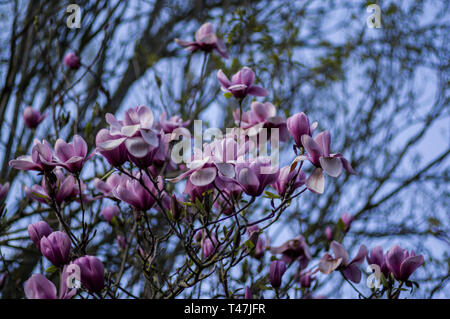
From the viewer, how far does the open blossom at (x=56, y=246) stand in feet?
4.27

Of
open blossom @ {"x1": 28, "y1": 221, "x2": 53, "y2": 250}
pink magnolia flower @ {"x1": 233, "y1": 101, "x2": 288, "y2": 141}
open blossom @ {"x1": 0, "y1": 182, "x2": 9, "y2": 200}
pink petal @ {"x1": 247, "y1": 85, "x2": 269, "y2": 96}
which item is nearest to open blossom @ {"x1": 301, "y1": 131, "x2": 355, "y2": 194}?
pink magnolia flower @ {"x1": 233, "y1": 101, "x2": 288, "y2": 141}

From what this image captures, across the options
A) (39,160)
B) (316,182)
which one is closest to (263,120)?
(316,182)

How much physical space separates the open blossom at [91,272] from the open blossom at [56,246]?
0.10 m

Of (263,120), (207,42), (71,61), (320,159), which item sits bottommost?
(320,159)

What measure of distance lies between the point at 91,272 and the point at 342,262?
33.7 inches

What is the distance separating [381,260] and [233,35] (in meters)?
1.32

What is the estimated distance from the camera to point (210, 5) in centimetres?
498

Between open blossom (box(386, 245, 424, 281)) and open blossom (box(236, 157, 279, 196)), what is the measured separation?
1.58 feet

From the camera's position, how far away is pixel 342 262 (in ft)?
5.32

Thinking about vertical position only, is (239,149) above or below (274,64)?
below

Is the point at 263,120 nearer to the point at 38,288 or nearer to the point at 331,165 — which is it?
the point at 331,165

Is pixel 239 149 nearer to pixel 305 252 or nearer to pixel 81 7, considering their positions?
pixel 305 252

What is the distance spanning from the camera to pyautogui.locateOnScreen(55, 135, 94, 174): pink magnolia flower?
1.33 meters
